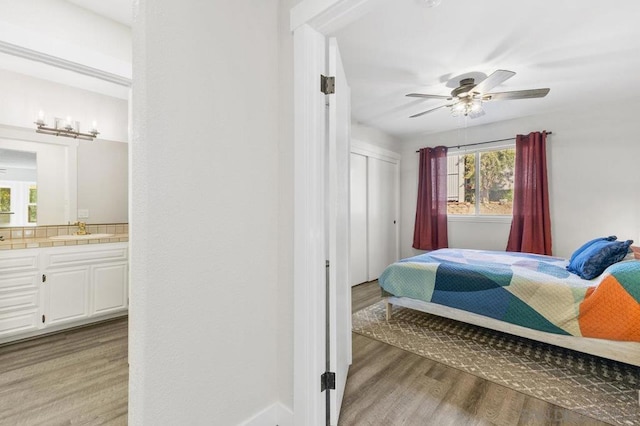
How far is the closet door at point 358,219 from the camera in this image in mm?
4426

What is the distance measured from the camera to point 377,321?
304 cm

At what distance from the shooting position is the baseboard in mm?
1431

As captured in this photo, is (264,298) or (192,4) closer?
(192,4)

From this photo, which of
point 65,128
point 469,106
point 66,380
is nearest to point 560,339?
point 469,106

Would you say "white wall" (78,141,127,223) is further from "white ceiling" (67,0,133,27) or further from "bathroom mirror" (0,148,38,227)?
"white ceiling" (67,0,133,27)

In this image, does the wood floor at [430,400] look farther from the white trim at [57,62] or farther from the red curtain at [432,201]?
the red curtain at [432,201]

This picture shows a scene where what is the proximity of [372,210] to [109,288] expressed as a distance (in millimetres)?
3640

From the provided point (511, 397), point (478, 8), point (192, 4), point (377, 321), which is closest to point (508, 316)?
point (511, 397)

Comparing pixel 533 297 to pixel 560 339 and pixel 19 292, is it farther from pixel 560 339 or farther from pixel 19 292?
pixel 19 292

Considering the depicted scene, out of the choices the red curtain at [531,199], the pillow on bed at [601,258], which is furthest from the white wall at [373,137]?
the pillow on bed at [601,258]

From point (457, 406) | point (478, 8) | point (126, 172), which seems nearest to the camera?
point (457, 406)

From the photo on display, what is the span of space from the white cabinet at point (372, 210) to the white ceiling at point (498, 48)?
46.1 inches

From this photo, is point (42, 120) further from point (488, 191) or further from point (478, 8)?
point (488, 191)

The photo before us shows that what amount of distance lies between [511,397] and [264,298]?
5.49 ft
